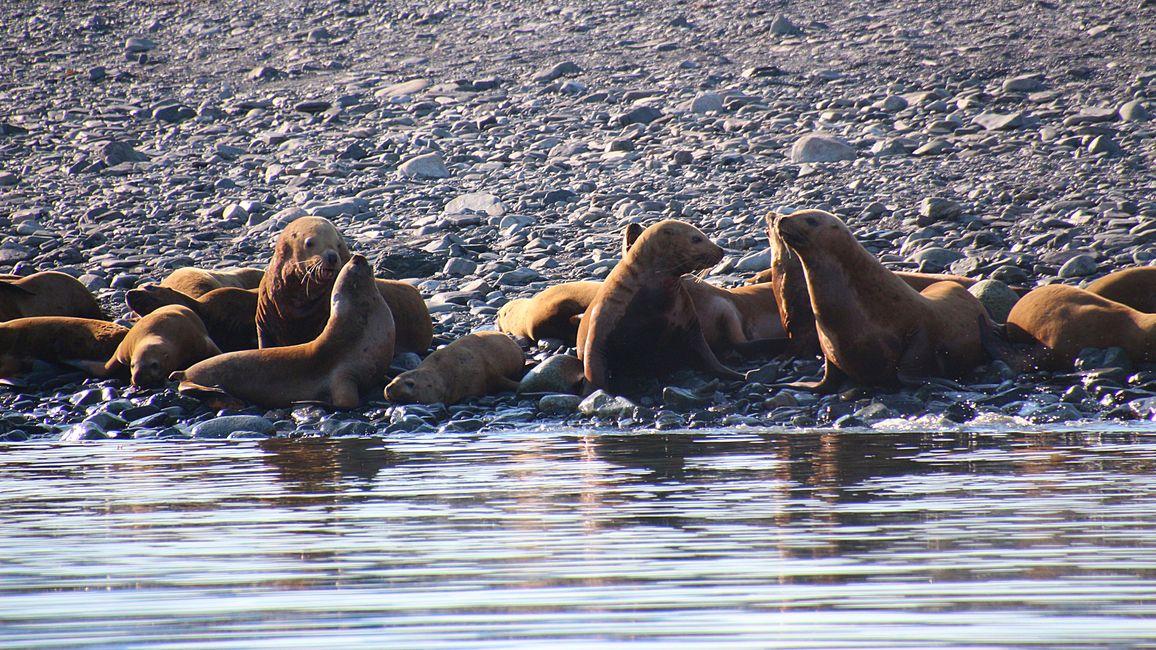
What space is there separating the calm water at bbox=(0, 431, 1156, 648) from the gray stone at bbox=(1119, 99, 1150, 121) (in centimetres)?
942

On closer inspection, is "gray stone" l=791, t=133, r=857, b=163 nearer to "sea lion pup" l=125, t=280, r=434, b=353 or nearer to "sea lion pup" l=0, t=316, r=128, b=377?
"sea lion pup" l=125, t=280, r=434, b=353

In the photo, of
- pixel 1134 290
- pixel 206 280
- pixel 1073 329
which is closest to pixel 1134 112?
pixel 1134 290

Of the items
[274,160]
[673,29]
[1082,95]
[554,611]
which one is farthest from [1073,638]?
[673,29]

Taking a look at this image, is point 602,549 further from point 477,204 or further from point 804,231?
point 477,204

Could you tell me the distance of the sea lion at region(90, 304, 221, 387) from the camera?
879 centimetres

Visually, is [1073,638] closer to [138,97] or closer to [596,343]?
[596,343]

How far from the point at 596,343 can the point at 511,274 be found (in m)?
3.42

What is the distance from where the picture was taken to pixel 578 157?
617 inches

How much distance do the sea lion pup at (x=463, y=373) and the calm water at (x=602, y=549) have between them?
2162 mm

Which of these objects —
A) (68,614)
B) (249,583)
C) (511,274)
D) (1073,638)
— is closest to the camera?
(1073,638)

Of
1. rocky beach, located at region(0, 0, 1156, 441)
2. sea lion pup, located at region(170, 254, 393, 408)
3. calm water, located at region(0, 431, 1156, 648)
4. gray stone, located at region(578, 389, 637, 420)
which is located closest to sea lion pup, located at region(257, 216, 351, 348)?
sea lion pup, located at region(170, 254, 393, 408)

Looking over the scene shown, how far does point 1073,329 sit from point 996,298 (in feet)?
4.13

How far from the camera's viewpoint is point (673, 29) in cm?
2062

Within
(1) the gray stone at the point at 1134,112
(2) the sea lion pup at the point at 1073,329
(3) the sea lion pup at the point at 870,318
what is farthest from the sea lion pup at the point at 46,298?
(1) the gray stone at the point at 1134,112
